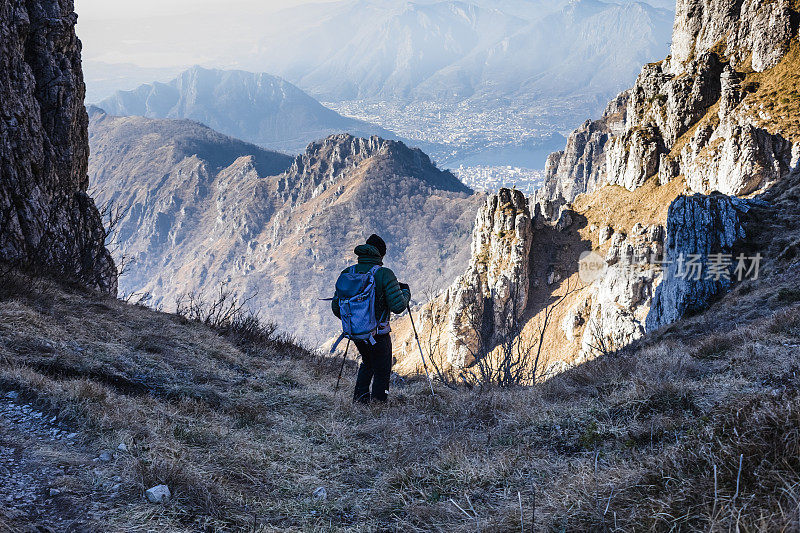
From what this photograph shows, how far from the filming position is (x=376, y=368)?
6.42 meters

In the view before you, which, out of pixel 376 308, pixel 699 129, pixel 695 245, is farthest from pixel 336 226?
pixel 376 308

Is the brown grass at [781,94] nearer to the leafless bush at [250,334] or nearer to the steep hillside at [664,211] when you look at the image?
the steep hillside at [664,211]

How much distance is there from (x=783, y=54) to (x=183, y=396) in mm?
46064

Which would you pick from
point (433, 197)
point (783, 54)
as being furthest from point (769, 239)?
point (433, 197)

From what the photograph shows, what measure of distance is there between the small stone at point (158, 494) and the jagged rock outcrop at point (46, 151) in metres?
8.86

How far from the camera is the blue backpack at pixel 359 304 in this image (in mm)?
5906

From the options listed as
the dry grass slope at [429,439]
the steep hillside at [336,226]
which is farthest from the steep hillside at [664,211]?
the steep hillside at [336,226]

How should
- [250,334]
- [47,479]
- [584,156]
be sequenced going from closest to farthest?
[47,479] → [250,334] → [584,156]

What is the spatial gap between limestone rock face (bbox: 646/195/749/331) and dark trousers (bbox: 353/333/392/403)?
14513 mm

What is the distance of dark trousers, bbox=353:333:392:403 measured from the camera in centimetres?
631

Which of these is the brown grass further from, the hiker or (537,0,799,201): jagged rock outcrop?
the hiker

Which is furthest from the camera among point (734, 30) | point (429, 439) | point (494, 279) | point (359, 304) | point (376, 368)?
point (494, 279)

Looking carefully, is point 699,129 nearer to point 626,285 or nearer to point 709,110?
point 709,110

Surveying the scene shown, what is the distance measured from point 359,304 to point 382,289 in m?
0.35
